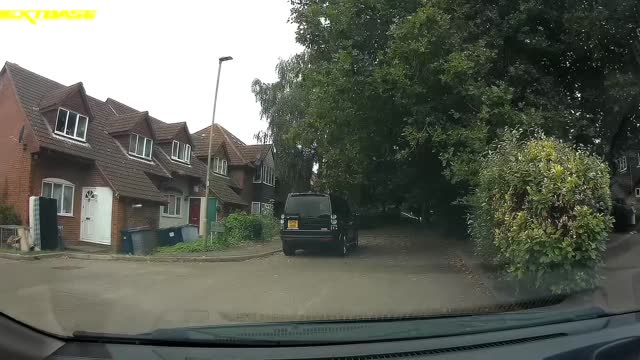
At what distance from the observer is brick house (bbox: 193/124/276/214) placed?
6.16m

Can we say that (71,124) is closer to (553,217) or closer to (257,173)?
(257,173)

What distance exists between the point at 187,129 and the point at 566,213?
4738mm

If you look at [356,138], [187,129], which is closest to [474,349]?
[187,129]

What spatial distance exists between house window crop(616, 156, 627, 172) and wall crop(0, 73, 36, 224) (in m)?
11.3

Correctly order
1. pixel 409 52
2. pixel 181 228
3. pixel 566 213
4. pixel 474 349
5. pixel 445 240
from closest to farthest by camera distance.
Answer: pixel 474 349 < pixel 566 213 < pixel 181 228 < pixel 409 52 < pixel 445 240

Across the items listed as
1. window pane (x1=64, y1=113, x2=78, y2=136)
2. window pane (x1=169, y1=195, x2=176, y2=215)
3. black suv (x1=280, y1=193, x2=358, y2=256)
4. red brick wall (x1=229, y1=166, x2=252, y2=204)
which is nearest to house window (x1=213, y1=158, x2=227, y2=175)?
red brick wall (x1=229, y1=166, x2=252, y2=204)

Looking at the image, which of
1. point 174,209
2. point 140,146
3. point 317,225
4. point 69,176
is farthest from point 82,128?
point 317,225

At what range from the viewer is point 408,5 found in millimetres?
13164

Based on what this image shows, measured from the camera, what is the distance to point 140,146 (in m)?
6.21

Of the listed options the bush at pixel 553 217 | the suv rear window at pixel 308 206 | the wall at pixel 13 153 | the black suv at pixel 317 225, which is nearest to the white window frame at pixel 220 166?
the wall at pixel 13 153

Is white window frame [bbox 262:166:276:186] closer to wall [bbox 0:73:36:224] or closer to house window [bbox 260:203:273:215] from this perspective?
house window [bbox 260:203:273:215]

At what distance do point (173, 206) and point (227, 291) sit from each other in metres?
1.41

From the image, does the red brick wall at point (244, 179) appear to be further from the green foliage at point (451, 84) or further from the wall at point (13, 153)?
the wall at point (13, 153)

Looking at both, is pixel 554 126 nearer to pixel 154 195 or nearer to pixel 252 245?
pixel 252 245
